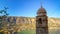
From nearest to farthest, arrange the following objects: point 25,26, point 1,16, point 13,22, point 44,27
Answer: point 44,27 < point 1,16 < point 13,22 < point 25,26

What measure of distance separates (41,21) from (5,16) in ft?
5.94

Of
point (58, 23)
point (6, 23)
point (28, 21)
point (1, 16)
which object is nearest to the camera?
point (1, 16)

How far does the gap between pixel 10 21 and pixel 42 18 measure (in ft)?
7.25

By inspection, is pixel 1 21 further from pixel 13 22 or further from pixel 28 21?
pixel 28 21

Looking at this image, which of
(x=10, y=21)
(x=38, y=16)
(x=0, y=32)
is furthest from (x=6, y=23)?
(x=38, y=16)

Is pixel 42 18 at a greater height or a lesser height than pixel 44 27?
greater

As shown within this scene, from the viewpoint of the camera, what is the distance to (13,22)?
21.6 feet

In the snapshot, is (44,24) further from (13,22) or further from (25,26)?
(25,26)

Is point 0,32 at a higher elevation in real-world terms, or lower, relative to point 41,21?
lower

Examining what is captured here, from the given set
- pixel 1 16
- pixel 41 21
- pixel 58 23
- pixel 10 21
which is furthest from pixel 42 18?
pixel 58 23

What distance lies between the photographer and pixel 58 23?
10969 millimetres

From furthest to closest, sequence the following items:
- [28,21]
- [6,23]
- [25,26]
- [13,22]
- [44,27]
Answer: [28,21] → [25,26] → [13,22] → [6,23] → [44,27]

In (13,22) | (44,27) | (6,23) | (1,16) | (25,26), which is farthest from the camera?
(25,26)

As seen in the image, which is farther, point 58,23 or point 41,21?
point 58,23
